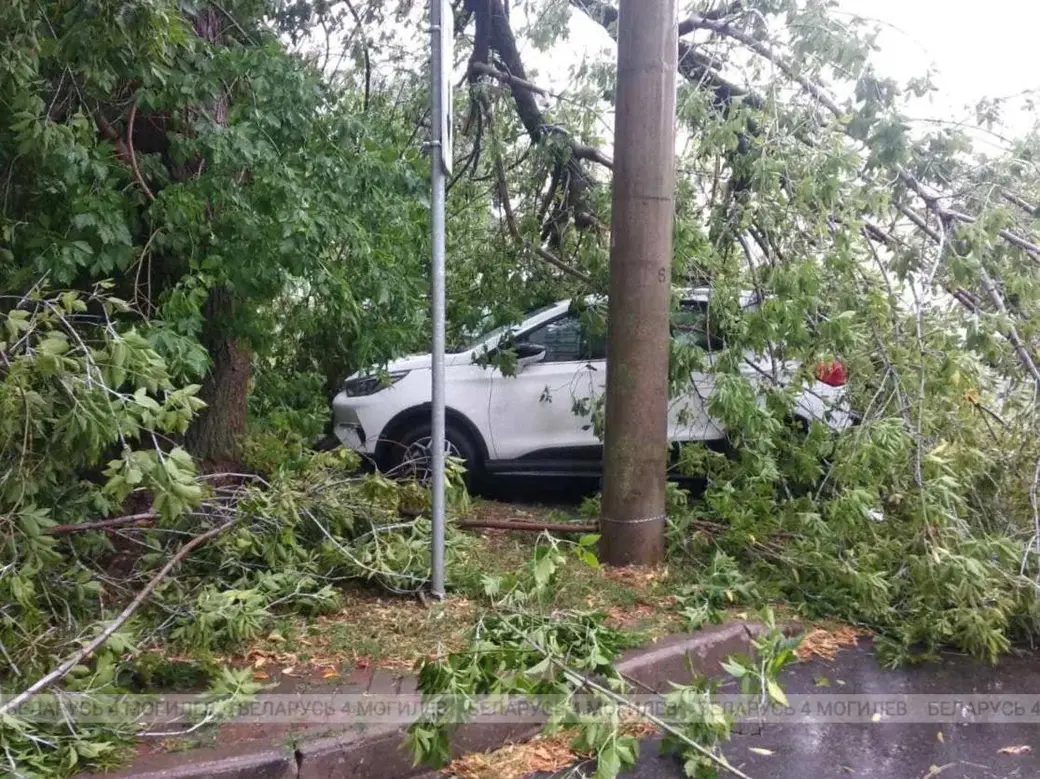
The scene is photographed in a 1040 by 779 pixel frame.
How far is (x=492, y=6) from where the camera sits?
23.1 ft

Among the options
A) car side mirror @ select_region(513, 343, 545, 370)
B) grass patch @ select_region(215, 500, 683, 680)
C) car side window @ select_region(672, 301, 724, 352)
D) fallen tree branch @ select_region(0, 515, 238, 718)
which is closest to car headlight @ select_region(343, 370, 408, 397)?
car side mirror @ select_region(513, 343, 545, 370)

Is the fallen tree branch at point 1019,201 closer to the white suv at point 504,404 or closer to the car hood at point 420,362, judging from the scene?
the white suv at point 504,404

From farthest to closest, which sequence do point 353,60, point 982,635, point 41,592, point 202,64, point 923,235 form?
point 353,60 → point 923,235 → point 202,64 → point 982,635 → point 41,592

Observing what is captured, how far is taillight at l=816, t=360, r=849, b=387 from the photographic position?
17.1 ft

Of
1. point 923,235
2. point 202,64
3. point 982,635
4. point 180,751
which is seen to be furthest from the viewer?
point 923,235

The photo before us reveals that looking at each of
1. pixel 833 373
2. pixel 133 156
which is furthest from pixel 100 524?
pixel 833 373

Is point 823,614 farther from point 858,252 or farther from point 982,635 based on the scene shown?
point 858,252

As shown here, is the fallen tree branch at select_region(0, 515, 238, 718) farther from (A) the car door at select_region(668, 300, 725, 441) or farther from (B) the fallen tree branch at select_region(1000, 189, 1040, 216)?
(B) the fallen tree branch at select_region(1000, 189, 1040, 216)

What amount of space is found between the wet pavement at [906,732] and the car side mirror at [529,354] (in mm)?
3203

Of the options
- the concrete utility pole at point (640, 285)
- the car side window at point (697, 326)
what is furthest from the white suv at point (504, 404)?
the concrete utility pole at point (640, 285)

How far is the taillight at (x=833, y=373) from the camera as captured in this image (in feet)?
17.1

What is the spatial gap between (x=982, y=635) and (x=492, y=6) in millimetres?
5431

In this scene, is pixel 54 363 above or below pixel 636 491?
above

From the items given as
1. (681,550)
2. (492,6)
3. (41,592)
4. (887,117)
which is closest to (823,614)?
(681,550)
